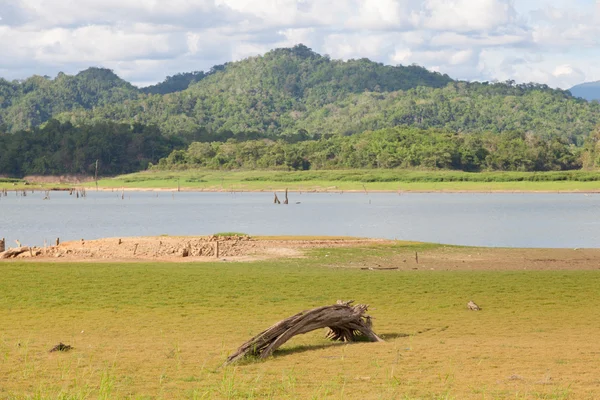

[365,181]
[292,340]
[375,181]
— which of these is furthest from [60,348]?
[375,181]

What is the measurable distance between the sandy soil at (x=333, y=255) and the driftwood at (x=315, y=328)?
1325 cm

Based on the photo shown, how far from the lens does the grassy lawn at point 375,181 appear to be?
120 metres

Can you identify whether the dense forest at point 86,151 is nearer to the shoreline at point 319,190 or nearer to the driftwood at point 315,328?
the shoreline at point 319,190

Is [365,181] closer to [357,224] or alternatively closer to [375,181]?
[375,181]

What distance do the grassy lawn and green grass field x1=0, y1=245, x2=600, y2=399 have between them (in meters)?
99.2

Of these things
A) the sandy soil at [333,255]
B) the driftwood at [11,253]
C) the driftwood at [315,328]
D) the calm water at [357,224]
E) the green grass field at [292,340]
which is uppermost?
the driftwood at [315,328]

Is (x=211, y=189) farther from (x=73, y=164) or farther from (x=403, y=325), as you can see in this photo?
(x=403, y=325)

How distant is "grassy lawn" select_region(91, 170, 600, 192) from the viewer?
A: 395 feet

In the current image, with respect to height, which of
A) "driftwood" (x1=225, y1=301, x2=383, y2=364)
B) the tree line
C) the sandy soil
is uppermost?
the tree line

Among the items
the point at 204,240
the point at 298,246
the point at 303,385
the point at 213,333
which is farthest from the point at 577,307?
the point at 204,240

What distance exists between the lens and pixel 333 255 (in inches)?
1189

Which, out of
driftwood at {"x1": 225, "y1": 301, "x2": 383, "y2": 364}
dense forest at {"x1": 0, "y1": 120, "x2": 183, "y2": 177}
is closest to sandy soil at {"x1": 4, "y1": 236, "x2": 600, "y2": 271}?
driftwood at {"x1": 225, "y1": 301, "x2": 383, "y2": 364}

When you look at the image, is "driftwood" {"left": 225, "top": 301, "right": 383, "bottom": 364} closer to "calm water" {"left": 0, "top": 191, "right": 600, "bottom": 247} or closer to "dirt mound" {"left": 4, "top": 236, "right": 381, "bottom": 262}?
"dirt mound" {"left": 4, "top": 236, "right": 381, "bottom": 262}

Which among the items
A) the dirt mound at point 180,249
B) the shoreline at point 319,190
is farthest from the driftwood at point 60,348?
the shoreline at point 319,190
